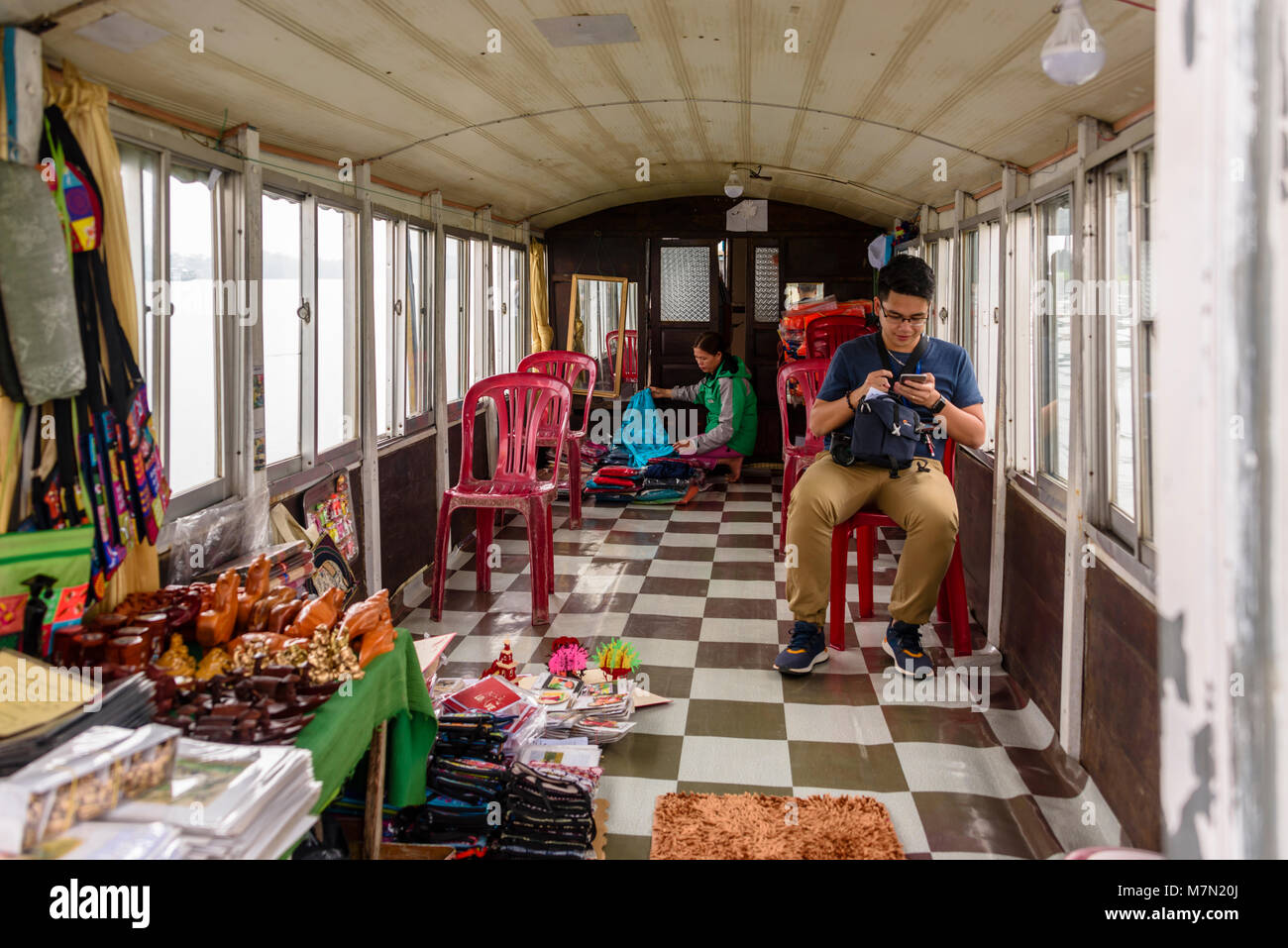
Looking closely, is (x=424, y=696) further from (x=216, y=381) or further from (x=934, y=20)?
(x=934, y=20)

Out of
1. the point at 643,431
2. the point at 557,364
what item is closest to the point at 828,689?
the point at 557,364

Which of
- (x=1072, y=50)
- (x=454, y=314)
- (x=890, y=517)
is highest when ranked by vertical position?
(x=454, y=314)

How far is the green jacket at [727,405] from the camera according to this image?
7.60 meters

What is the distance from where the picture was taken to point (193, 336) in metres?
3.28

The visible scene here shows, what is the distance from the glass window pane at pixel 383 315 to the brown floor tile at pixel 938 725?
2920 mm

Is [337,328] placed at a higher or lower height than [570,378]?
higher

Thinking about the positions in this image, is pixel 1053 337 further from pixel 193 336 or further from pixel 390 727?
pixel 193 336

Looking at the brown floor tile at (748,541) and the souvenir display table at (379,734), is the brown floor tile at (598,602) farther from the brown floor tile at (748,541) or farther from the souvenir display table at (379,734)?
the souvenir display table at (379,734)

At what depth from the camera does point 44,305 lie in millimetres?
2088

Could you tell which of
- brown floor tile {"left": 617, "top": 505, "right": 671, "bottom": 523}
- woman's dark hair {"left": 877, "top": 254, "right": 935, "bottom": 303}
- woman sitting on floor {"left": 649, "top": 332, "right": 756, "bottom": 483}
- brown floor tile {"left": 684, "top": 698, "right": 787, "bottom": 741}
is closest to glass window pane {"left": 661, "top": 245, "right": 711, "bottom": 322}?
woman sitting on floor {"left": 649, "top": 332, "right": 756, "bottom": 483}

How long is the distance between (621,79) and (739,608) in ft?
8.20

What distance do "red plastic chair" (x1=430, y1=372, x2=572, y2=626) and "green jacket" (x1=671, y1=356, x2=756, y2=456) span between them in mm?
2311

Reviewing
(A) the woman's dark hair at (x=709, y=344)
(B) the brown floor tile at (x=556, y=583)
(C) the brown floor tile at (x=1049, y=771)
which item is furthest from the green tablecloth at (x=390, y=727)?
(A) the woman's dark hair at (x=709, y=344)
